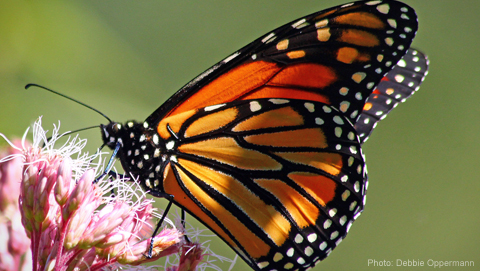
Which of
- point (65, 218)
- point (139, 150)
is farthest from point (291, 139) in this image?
point (65, 218)

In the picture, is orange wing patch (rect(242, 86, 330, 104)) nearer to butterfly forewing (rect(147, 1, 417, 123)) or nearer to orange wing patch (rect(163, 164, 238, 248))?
A: butterfly forewing (rect(147, 1, 417, 123))

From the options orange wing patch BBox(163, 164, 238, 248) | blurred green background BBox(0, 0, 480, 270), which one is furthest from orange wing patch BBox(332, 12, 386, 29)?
blurred green background BBox(0, 0, 480, 270)

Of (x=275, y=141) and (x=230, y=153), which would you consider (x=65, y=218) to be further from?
(x=275, y=141)

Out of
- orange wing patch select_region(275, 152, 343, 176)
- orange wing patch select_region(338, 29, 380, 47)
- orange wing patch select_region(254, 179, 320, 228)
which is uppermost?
orange wing patch select_region(338, 29, 380, 47)

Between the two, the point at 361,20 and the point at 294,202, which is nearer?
the point at 361,20

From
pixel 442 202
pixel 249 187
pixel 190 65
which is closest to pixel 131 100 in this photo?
pixel 190 65

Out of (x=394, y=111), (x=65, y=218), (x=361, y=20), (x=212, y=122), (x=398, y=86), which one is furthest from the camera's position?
(x=394, y=111)
